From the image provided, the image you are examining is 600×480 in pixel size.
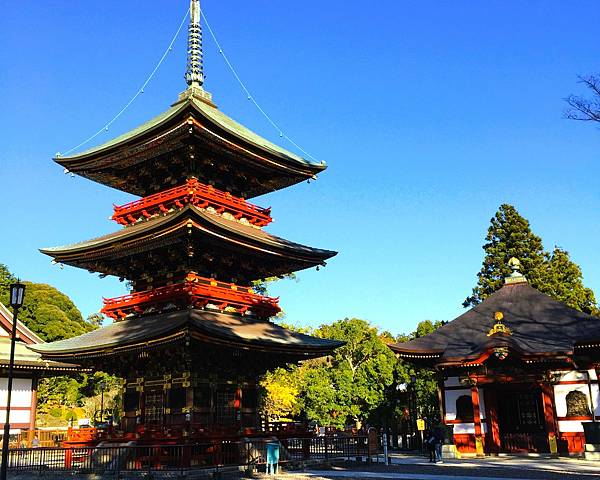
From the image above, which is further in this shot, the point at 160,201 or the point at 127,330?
the point at 160,201

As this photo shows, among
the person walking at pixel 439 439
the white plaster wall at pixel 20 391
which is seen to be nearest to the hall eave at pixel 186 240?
the person walking at pixel 439 439

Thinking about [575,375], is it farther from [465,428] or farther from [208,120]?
[208,120]

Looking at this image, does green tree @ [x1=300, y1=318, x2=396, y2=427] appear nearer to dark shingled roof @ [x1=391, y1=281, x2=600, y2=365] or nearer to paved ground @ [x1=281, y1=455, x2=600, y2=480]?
dark shingled roof @ [x1=391, y1=281, x2=600, y2=365]

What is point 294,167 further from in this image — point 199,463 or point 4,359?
point 4,359

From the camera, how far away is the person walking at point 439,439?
28328 mm

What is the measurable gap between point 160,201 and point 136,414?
1072 centimetres

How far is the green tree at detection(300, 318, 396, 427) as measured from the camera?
50969mm

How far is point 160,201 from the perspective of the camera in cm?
3103

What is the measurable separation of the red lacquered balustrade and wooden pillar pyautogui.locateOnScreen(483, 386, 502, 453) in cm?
1217

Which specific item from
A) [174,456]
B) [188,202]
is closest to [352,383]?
[188,202]

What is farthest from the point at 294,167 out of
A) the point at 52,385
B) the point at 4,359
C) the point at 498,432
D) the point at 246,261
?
the point at 52,385

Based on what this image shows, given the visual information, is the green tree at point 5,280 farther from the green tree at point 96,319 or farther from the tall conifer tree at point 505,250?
the tall conifer tree at point 505,250

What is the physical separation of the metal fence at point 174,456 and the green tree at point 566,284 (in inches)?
1202

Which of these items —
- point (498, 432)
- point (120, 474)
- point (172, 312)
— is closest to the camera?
point (120, 474)
